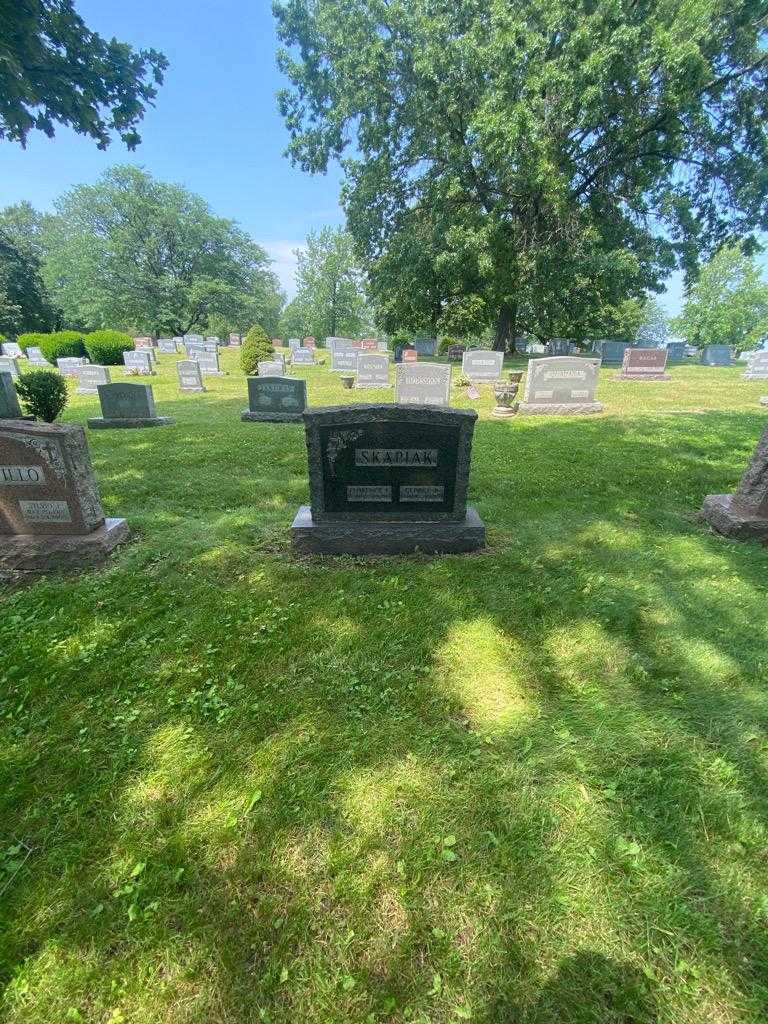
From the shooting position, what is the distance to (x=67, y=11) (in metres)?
6.21

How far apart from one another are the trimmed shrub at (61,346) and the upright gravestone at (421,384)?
2505 cm

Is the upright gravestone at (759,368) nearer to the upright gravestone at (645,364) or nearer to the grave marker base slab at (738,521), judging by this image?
the upright gravestone at (645,364)

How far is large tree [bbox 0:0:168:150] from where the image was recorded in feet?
17.5

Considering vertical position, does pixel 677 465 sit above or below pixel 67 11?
below

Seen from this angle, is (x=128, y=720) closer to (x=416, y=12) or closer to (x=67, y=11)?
(x=67, y=11)

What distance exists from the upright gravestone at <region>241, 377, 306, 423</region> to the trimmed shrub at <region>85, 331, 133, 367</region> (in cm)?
1992

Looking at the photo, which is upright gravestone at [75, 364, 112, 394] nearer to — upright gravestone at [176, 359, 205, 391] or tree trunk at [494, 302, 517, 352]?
upright gravestone at [176, 359, 205, 391]

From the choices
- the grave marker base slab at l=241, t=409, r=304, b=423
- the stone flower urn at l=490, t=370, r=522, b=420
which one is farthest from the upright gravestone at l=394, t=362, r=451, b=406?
the grave marker base slab at l=241, t=409, r=304, b=423

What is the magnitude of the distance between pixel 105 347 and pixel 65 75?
22.5m

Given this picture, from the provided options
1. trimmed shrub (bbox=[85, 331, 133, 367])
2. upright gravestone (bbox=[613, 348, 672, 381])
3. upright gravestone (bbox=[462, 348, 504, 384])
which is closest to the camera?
upright gravestone (bbox=[462, 348, 504, 384])

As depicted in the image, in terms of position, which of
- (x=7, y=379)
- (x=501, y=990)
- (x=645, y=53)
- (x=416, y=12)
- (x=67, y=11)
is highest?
(x=416, y=12)

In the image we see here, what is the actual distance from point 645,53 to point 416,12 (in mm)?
10235

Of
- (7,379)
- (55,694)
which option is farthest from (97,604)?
(7,379)

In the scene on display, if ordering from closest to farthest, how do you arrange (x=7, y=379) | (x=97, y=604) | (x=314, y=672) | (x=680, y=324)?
(x=314, y=672) < (x=97, y=604) < (x=7, y=379) < (x=680, y=324)
